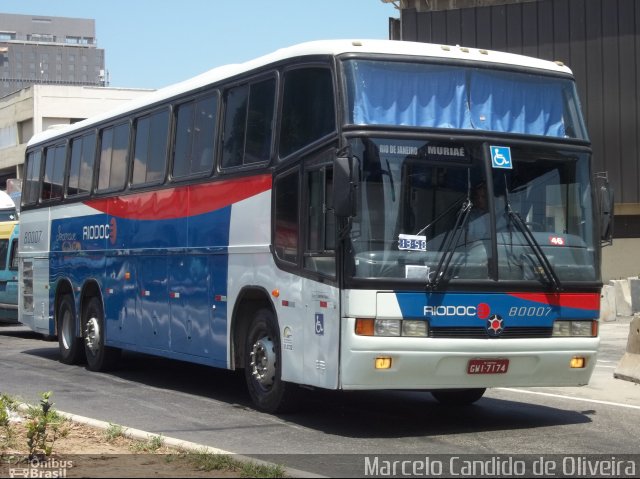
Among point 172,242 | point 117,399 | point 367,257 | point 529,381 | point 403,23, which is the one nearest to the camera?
point 367,257

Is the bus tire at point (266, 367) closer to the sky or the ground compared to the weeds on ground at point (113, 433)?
closer to the sky

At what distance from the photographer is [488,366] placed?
10.5 meters

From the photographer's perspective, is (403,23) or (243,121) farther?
(403,23)

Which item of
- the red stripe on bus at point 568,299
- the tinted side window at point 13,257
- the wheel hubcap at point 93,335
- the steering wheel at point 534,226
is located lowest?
the wheel hubcap at point 93,335

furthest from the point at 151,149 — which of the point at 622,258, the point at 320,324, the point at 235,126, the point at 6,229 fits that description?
the point at 622,258

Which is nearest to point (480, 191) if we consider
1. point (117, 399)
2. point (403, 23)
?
point (117, 399)

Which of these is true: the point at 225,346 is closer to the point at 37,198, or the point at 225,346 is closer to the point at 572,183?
the point at 572,183

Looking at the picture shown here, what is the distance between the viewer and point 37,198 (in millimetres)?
20297

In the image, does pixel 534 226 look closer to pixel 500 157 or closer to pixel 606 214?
pixel 500 157

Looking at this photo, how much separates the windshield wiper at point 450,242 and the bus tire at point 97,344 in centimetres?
792

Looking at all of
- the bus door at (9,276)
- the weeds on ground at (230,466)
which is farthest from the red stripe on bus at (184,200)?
the bus door at (9,276)

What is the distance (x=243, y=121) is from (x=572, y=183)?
3.80 metres

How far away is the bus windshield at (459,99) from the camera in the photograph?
1056 centimetres

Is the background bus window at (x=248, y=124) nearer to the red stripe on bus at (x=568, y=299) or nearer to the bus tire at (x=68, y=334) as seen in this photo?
the red stripe on bus at (x=568, y=299)
